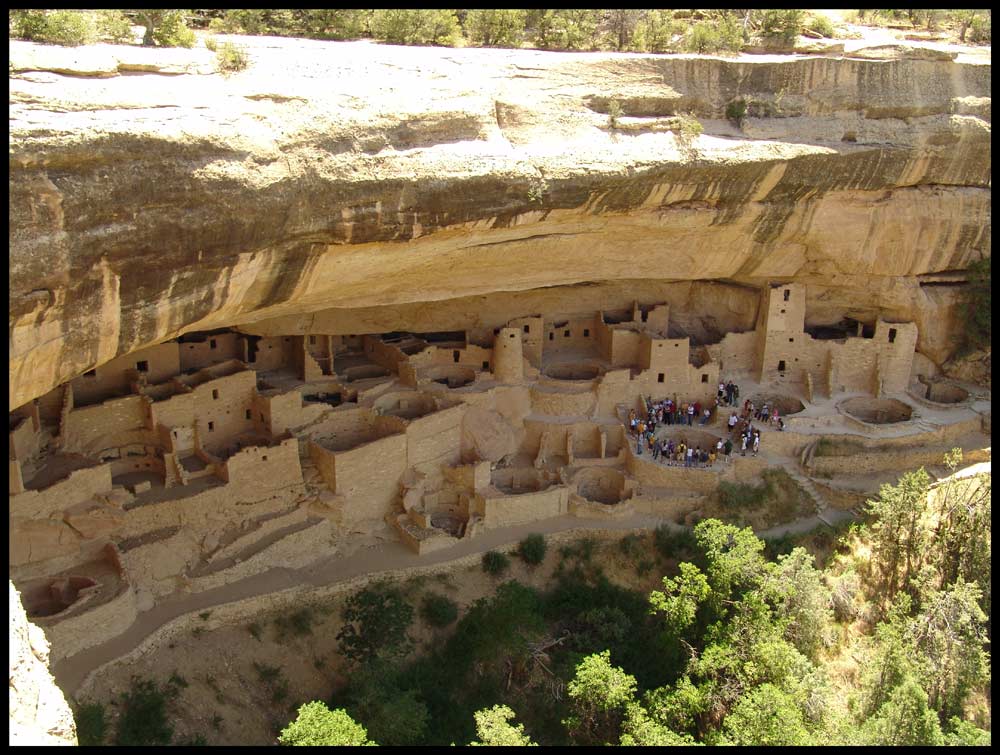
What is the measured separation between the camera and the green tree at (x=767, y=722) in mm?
11812

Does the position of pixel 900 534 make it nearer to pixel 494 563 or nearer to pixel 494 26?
pixel 494 563

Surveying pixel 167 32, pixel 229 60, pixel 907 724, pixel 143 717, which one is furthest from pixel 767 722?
pixel 167 32

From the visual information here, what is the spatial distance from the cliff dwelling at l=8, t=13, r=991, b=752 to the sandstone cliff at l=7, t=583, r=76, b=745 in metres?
3.44

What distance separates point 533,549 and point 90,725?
727 centimetres

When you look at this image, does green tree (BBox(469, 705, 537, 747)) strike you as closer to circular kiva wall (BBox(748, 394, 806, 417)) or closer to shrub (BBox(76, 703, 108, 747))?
shrub (BBox(76, 703, 108, 747))

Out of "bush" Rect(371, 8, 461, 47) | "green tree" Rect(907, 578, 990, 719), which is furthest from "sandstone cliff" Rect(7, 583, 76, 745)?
"green tree" Rect(907, 578, 990, 719)

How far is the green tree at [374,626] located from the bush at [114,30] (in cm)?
846

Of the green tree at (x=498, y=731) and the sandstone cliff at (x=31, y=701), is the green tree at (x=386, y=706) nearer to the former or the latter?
the green tree at (x=498, y=731)

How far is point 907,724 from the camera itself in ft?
40.0

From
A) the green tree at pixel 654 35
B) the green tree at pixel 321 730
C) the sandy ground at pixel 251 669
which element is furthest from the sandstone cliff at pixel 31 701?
the green tree at pixel 654 35

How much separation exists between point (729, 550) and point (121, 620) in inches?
359

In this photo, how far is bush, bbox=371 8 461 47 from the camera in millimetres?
14906

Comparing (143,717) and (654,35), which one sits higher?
(654,35)

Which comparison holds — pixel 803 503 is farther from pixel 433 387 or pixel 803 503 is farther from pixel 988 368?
pixel 433 387
